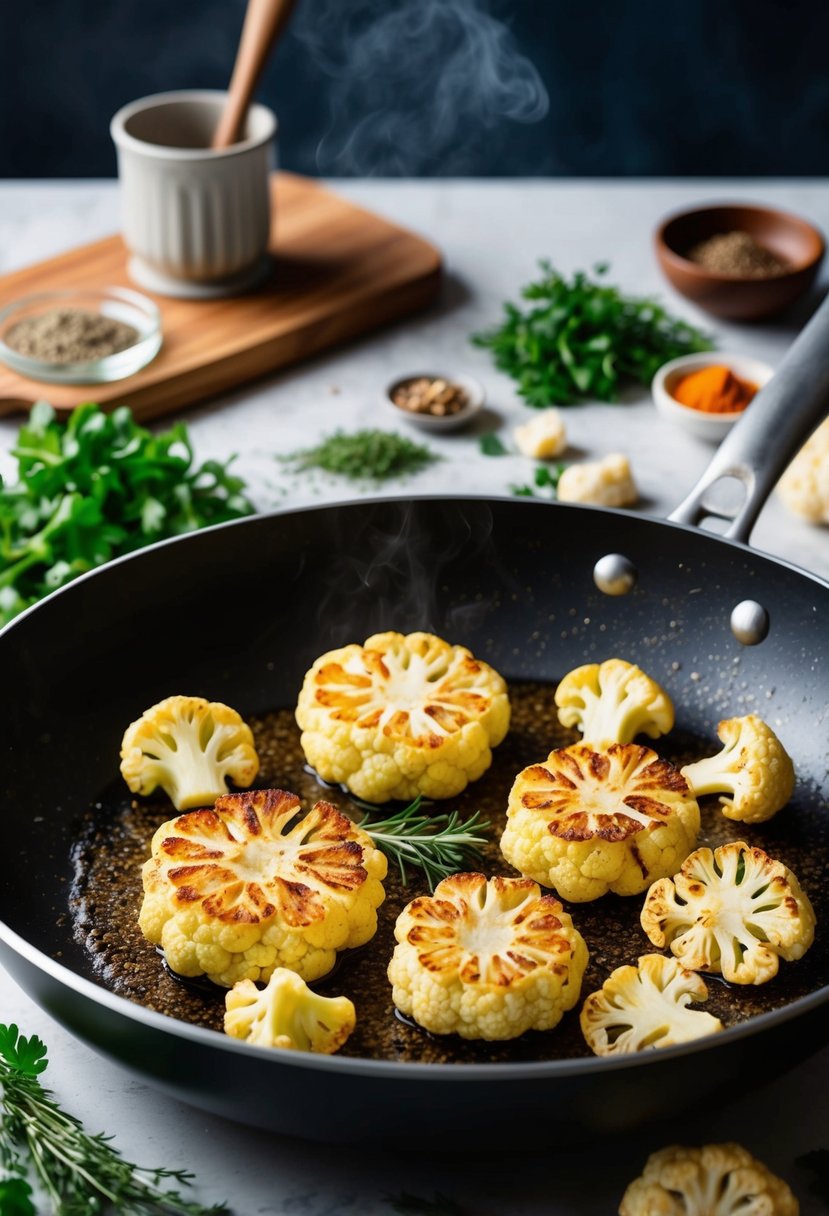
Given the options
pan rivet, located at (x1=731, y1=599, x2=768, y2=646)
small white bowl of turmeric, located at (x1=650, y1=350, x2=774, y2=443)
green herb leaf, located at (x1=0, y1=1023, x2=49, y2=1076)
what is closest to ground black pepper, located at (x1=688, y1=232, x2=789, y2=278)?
small white bowl of turmeric, located at (x1=650, y1=350, x2=774, y2=443)

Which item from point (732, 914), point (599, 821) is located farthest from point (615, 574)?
point (732, 914)

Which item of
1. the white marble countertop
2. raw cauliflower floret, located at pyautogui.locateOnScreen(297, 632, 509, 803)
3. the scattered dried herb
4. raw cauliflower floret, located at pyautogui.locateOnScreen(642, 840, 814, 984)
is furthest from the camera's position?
the scattered dried herb

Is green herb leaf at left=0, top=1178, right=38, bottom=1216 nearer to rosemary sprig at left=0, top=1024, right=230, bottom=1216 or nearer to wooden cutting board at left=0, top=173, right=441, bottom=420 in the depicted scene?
rosemary sprig at left=0, top=1024, right=230, bottom=1216

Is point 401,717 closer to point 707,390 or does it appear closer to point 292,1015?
point 292,1015

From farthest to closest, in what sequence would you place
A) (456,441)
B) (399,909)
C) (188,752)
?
(456,441), (188,752), (399,909)

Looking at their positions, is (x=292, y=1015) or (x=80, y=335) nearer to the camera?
(x=292, y=1015)

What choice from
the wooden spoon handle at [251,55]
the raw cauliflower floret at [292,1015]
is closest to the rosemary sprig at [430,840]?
the raw cauliflower floret at [292,1015]
